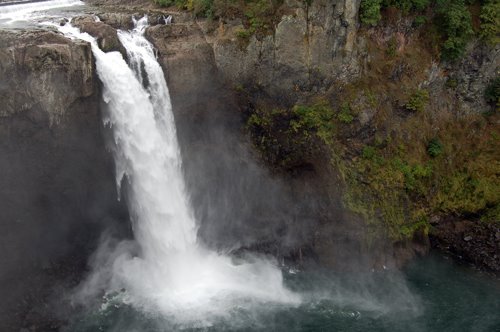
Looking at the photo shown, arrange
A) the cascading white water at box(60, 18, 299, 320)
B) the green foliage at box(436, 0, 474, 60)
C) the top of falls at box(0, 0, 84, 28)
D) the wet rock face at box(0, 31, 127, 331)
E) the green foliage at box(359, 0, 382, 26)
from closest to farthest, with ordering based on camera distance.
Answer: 1. the wet rock face at box(0, 31, 127, 331)
2. the cascading white water at box(60, 18, 299, 320)
3. the top of falls at box(0, 0, 84, 28)
4. the green foliage at box(359, 0, 382, 26)
5. the green foliage at box(436, 0, 474, 60)

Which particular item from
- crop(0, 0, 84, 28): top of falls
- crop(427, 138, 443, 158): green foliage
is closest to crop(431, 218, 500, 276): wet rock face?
crop(427, 138, 443, 158): green foliage

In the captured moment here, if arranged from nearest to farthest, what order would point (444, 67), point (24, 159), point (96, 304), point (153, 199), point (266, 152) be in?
point (24, 159)
point (96, 304)
point (153, 199)
point (266, 152)
point (444, 67)

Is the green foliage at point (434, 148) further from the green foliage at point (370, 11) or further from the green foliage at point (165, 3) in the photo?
the green foliage at point (165, 3)

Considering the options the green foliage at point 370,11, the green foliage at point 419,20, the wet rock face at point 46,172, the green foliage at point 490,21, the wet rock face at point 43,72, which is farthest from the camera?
the green foliage at point 490,21

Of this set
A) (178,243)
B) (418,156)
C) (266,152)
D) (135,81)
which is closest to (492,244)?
(418,156)

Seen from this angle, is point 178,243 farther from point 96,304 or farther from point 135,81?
point 135,81

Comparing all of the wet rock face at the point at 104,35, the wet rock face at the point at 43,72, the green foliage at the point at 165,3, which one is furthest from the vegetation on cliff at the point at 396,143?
the wet rock face at the point at 43,72

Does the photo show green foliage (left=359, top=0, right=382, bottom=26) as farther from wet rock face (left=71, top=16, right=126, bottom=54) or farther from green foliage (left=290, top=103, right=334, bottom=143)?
wet rock face (left=71, top=16, right=126, bottom=54)
